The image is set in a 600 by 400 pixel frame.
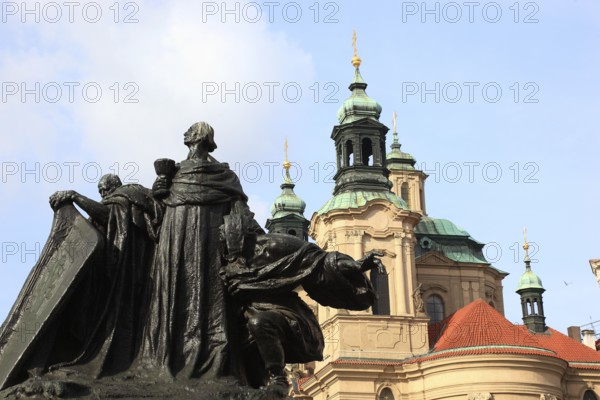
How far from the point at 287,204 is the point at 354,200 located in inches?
748

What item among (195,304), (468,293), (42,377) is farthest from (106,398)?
(468,293)

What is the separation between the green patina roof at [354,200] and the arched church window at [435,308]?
10.4 metres

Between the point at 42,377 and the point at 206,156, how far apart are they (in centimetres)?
185

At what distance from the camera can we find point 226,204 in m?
7.30

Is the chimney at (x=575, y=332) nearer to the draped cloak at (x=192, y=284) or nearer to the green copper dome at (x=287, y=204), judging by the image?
the green copper dome at (x=287, y=204)

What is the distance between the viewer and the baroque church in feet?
167

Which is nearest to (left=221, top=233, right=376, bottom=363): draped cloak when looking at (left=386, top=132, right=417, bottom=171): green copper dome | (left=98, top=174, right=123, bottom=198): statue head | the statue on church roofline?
the statue on church roofline

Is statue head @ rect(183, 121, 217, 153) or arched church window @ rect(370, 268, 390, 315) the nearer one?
statue head @ rect(183, 121, 217, 153)

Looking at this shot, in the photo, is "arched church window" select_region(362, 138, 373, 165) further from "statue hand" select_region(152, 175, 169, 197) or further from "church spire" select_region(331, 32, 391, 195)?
"statue hand" select_region(152, 175, 169, 197)

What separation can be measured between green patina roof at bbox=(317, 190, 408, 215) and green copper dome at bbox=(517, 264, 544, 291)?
18925 mm

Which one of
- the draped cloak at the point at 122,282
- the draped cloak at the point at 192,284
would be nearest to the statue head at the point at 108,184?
the draped cloak at the point at 122,282

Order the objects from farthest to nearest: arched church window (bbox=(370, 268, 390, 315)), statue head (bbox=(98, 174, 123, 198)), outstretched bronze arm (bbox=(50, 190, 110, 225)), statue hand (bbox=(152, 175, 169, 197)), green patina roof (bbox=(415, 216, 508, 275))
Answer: green patina roof (bbox=(415, 216, 508, 275)) → arched church window (bbox=(370, 268, 390, 315)) → statue head (bbox=(98, 174, 123, 198)) → statue hand (bbox=(152, 175, 169, 197)) → outstretched bronze arm (bbox=(50, 190, 110, 225))

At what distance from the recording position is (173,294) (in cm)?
698

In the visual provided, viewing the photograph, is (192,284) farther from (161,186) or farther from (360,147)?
(360,147)
